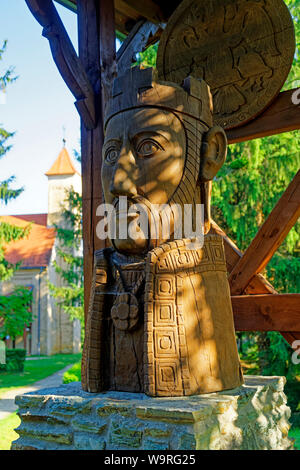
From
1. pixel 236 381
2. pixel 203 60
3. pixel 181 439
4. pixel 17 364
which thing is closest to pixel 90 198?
pixel 203 60

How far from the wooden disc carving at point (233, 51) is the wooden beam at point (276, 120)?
7 centimetres

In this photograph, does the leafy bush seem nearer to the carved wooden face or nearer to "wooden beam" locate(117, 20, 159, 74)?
"wooden beam" locate(117, 20, 159, 74)

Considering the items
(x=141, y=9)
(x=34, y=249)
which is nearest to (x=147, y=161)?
(x=141, y=9)

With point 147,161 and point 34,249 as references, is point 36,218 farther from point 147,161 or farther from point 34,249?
point 147,161

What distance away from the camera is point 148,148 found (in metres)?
2.64

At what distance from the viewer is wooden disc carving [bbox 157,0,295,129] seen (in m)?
3.96

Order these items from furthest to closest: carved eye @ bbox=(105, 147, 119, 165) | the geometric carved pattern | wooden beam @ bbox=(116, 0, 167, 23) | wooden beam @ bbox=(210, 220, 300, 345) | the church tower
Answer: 1. the church tower
2. wooden beam @ bbox=(116, 0, 167, 23)
3. wooden beam @ bbox=(210, 220, 300, 345)
4. carved eye @ bbox=(105, 147, 119, 165)
5. the geometric carved pattern

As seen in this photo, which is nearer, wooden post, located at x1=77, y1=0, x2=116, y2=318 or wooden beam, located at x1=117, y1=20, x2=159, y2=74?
wooden post, located at x1=77, y1=0, x2=116, y2=318

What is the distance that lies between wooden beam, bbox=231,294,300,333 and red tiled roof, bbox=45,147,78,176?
21.9 m

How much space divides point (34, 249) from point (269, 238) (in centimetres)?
2065

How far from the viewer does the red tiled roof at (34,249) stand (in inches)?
886

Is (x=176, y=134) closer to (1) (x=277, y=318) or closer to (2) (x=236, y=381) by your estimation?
(2) (x=236, y=381)

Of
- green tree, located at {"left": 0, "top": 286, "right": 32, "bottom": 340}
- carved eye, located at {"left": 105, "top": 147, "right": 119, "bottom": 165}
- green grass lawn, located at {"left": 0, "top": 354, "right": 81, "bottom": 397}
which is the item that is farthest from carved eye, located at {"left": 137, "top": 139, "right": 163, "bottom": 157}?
green grass lawn, located at {"left": 0, "top": 354, "right": 81, "bottom": 397}

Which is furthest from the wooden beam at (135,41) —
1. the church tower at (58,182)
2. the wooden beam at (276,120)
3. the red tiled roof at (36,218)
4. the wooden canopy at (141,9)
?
the red tiled roof at (36,218)
